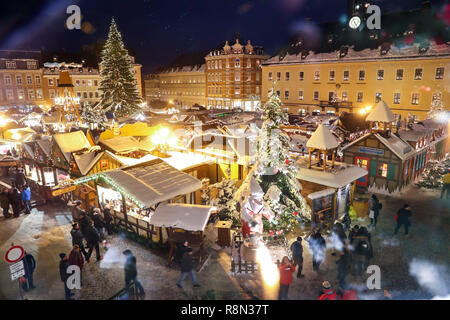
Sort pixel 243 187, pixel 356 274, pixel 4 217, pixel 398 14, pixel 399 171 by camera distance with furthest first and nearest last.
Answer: pixel 398 14 → pixel 399 171 → pixel 4 217 → pixel 243 187 → pixel 356 274

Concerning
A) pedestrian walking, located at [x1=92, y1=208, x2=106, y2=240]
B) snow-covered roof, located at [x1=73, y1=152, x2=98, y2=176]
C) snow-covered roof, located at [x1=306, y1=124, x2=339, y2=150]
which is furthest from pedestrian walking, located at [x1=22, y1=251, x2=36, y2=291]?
snow-covered roof, located at [x1=306, y1=124, x2=339, y2=150]

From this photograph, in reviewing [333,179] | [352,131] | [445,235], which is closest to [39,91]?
[352,131]

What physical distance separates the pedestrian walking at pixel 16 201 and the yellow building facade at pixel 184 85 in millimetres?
61649

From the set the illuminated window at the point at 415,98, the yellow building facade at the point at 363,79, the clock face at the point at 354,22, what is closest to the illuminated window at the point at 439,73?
the yellow building facade at the point at 363,79

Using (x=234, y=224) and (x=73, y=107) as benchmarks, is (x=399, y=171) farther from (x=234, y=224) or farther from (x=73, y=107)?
(x=73, y=107)

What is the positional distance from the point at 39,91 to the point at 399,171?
68364 millimetres

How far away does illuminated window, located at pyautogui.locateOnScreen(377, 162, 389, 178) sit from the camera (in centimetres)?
1888

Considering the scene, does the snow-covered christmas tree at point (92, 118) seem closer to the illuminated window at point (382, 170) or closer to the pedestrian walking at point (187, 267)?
the illuminated window at point (382, 170)

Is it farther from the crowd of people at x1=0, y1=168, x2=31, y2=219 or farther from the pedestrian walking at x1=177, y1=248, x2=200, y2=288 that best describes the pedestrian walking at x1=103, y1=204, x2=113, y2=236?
the crowd of people at x1=0, y1=168, x2=31, y2=219

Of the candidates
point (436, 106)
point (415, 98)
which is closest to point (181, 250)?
point (436, 106)

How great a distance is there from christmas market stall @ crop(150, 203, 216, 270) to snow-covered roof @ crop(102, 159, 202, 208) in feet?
2.18

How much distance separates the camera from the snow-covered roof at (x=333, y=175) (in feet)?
47.9

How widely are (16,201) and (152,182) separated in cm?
797

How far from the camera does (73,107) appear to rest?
27891mm
